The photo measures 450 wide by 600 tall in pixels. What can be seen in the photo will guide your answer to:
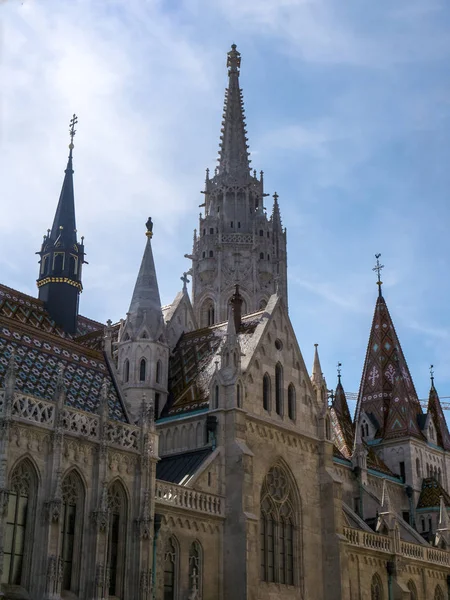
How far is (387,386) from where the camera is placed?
53.6 m

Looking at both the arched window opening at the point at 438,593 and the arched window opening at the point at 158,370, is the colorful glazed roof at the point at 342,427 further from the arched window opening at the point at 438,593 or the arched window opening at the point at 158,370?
the arched window opening at the point at 158,370

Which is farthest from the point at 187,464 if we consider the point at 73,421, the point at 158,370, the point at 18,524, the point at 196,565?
the point at 18,524

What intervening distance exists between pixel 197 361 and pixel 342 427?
15.6 metres

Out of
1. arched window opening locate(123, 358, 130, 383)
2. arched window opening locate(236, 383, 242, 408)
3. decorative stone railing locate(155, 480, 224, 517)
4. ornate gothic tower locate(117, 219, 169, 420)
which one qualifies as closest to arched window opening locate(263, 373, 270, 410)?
arched window opening locate(236, 383, 242, 408)

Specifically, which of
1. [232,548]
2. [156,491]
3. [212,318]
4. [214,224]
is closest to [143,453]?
[156,491]

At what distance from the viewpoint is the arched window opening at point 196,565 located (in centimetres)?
2805

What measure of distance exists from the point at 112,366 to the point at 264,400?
593cm

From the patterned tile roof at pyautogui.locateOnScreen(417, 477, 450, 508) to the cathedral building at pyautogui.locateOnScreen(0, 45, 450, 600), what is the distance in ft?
0.33

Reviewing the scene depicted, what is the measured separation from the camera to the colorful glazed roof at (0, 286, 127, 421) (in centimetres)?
2766

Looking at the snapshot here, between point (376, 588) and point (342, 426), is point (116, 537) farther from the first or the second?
point (342, 426)

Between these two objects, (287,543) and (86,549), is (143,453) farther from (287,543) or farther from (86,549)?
(287,543)

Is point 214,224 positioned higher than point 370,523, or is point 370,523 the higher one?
point 214,224

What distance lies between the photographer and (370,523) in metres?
42.0

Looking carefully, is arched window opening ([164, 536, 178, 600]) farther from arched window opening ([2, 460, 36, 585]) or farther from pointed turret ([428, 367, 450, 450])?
pointed turret ([428, 367, 450, 450])
